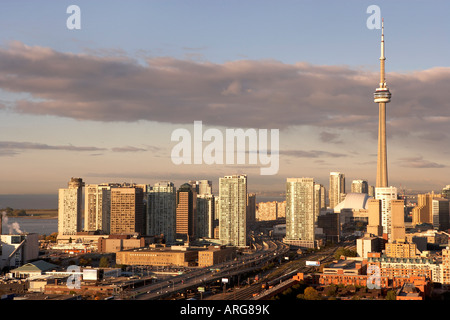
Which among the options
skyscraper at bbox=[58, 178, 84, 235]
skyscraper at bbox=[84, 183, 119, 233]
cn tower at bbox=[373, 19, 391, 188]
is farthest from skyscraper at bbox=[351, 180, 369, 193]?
skyscraper at bbox=[58, 178, 84, 235]

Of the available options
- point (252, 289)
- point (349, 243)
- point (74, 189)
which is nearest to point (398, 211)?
point (349, 243)

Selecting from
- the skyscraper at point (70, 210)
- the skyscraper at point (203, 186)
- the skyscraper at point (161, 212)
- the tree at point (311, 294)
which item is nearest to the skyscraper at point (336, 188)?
the skyscraper at point (203, 186)

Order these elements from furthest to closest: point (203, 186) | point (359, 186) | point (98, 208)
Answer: point (359, 186) < point (203, 186) < point (98, 208)

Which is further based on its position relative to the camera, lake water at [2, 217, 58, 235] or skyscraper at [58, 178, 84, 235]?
lake water at [2, 217, 58, 235]

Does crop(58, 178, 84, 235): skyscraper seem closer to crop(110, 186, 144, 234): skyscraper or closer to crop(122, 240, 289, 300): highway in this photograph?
crop(110, 186, 144, 234): skyscraper

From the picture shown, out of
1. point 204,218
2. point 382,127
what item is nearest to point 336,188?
point 382,127

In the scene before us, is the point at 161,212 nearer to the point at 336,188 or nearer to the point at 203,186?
the point at 203,186

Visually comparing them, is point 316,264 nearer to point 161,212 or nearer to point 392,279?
point 392,279
